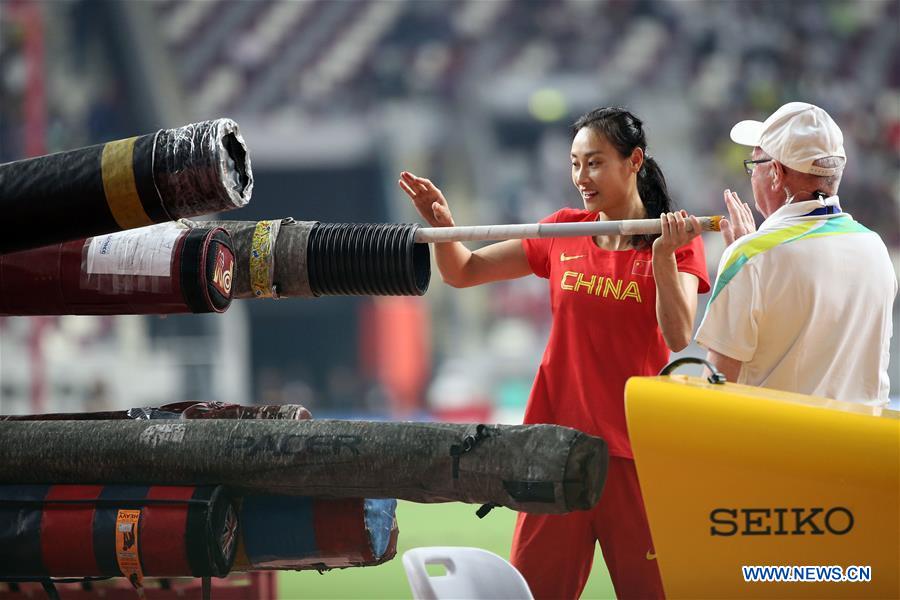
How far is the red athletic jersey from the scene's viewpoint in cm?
262

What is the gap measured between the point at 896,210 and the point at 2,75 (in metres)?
12.4

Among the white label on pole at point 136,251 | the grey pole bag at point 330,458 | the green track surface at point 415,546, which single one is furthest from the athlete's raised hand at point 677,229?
the green track surface at point 415,546

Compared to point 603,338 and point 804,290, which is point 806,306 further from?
point 603,338

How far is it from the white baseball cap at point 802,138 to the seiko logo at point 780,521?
2.42 feet

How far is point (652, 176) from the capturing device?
9.15 ft

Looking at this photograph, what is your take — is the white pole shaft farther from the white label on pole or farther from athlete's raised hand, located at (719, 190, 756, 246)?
the white label on pole

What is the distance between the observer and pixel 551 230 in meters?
2.43

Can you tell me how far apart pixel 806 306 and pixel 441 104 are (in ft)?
50.7

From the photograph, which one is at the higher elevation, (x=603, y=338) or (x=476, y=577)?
(x=603, y=338)

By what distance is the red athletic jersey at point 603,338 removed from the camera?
2621mm

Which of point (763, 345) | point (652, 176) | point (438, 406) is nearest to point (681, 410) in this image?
point (763, 345)

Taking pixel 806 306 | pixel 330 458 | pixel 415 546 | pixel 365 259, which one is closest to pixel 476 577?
pixel 330 458

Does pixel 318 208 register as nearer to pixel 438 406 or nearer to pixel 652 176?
pixel 438 406

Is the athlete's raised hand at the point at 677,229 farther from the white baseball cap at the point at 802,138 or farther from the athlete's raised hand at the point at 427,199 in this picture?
the athlete's raised hand at the point at 427,199
